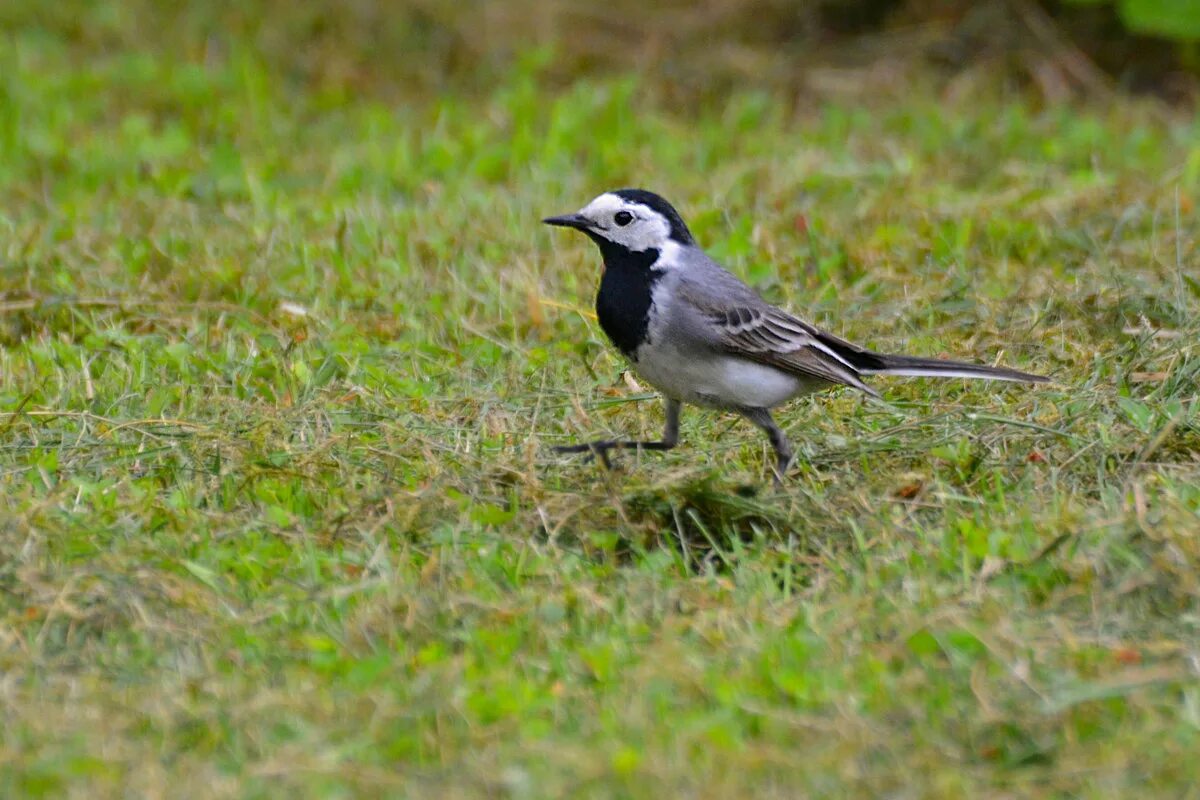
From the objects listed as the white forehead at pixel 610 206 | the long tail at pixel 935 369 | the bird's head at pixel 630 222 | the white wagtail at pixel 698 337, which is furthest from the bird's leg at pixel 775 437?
the white forehead at pixel 610 206

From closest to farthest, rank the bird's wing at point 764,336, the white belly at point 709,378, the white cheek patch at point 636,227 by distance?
the white belly at point 709,378 → the bird's wing at point 764,336 → the white cheek patch at point 636,227

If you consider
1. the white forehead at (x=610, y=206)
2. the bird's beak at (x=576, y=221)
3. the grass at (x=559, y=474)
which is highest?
the white forehead at (x=610, y=206)

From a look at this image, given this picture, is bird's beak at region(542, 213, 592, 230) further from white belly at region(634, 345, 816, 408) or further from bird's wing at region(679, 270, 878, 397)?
white belly at region(634, 345, 816, 408)

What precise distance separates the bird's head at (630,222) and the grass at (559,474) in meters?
0.65

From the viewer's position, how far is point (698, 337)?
5.39m

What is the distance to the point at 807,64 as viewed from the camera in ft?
34.7

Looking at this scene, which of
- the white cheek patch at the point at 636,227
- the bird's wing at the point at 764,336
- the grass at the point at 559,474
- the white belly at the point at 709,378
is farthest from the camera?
the white cheek patch at the point at 636,227

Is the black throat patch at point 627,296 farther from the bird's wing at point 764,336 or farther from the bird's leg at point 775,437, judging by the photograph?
the bird's leg at point 775,437

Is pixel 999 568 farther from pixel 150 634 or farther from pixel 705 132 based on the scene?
pixel 705 132

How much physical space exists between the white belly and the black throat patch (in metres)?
0.07

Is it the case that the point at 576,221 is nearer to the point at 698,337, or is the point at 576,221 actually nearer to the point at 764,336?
the point at 698,337

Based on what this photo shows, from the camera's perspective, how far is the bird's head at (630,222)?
5641 millimetres

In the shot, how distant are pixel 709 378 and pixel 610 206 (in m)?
0.70

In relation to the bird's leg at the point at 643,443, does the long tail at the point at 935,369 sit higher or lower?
higher
